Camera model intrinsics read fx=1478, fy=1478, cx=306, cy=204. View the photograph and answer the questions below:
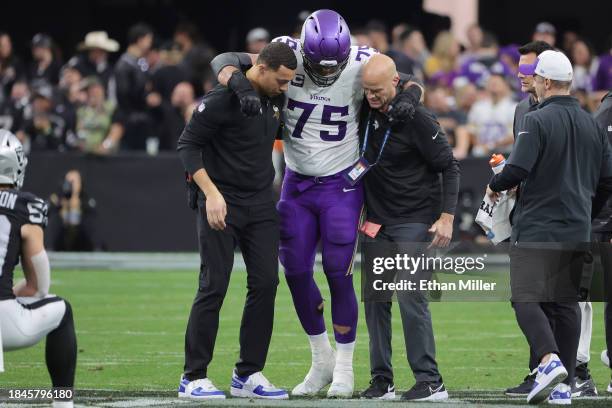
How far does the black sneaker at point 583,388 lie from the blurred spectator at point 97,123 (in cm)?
1055

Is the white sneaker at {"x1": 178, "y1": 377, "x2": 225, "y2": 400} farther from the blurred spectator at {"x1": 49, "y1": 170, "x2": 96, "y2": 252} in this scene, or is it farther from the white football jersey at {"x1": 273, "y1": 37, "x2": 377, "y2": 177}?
the blurred spectator at {"x1": 49, "y1": 170, "x2": 96, "y2": 252}

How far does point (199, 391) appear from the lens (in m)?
8.21

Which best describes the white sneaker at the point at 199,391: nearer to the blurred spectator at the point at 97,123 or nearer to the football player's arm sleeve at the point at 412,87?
the football player's arm sleeve at the point at 412,87

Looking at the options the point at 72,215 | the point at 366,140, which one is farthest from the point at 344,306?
the point at 72,215

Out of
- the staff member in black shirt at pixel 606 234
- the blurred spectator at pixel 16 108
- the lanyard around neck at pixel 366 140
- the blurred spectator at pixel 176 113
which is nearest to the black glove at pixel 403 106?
the lanyard around neck at pixel 366 140

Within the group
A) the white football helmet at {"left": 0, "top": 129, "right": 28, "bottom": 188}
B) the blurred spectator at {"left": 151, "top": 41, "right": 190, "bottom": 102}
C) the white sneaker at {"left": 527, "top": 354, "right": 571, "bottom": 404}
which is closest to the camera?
the white football helmet at {"left": 0, "top": 129, "right": 28, "bottom": 188}

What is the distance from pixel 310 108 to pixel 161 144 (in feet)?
34.1

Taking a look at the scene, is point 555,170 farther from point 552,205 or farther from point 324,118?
point 324,118

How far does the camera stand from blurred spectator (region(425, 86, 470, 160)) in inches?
706

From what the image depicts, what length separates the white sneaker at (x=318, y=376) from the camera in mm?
8680

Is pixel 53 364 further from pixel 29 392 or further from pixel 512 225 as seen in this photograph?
pixel 512 225

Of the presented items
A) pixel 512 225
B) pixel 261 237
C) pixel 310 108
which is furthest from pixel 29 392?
pixel 512 225

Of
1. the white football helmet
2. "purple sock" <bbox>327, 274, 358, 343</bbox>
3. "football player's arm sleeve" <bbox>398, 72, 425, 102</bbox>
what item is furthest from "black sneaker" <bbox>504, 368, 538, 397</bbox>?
the white football helmet

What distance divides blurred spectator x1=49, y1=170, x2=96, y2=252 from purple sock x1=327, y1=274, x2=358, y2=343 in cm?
976
